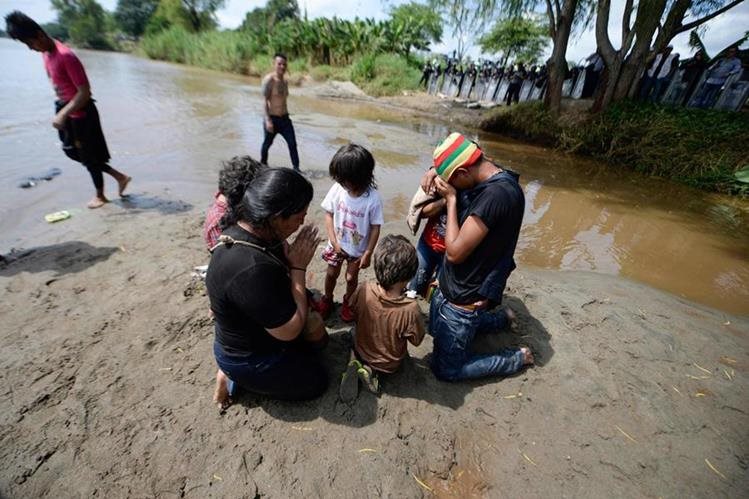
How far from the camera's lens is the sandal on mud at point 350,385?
2.23 meters

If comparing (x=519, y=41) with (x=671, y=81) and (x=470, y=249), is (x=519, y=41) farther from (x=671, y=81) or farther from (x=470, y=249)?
(x=470, y=249)

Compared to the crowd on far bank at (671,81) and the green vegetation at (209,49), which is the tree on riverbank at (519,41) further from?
the green vegetation at (209,49)

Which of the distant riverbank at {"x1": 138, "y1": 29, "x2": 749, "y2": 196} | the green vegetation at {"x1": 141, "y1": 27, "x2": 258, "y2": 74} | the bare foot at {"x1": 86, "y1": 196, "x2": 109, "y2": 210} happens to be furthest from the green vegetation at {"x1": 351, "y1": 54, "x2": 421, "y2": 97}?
the bare foot at {"x1": 86, "y1": 196, "x2": 109, "y2": 210}

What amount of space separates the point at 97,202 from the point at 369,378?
14.7 feet

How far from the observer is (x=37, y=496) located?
1.64m

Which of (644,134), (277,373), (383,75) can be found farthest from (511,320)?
(383,75)

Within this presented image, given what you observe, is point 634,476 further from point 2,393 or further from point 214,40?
point 214,40

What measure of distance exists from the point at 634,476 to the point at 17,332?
4.16m

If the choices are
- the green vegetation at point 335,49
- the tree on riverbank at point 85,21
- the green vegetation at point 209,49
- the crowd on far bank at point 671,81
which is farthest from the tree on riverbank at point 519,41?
the tree on riverbank at point 85,21

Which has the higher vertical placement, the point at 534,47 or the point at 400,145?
the point at 534,47

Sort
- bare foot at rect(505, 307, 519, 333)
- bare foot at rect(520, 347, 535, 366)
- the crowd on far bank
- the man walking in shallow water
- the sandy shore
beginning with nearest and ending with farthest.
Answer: the sandy shore < bare foot at rect(520, 347, 535, 366) < bare foot at rect(505, 307, 519, 333) < the man walking in shallow water < the crowd on far bank

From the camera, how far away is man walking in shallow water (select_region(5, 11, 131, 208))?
3.48m

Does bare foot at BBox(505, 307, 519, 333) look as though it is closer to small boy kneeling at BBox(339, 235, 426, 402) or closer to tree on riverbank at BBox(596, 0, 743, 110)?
small boy kneeling at BBox(339, 235, 426, 402)

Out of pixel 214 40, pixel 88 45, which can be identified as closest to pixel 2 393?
pixel 214 40
